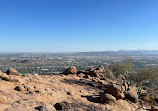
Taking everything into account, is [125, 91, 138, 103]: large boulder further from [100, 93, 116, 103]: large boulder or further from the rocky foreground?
[100, 93, 116, 103]: large boulder

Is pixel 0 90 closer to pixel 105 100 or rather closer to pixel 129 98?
pixel 105 100

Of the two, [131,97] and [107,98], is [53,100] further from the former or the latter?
[131,97]

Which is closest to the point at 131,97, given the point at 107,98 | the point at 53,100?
the point at 107,98

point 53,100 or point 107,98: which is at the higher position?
point 53,100

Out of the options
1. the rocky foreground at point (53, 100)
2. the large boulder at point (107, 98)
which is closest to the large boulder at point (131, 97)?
the rocky foreground at point (53, 100)

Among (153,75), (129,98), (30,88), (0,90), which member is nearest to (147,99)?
(129,98)

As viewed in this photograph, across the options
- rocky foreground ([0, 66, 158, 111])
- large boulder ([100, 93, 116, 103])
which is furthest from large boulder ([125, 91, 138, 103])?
large boulder ([100, 93, 116, 103])

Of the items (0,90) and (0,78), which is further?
(0,78)

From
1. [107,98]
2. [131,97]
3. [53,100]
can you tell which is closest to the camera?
[53,100]

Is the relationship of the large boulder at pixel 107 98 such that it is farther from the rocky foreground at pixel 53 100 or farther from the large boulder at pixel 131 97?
the large boulder at pixel 131 97

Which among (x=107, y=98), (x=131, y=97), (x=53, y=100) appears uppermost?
(x=53, y=100)

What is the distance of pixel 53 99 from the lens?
10484 millimetres

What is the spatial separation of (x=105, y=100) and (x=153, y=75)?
40.5ft

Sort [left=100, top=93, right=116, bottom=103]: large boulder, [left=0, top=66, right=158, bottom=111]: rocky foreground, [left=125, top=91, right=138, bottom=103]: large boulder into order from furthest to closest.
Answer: [left=125, top=91, right=138, bottom=103]: large boulder < [left=100, top=93, right=116, bottom=103]: large boulder < [left=0, top=66, right=158, bottom=111]: rocky foreground
